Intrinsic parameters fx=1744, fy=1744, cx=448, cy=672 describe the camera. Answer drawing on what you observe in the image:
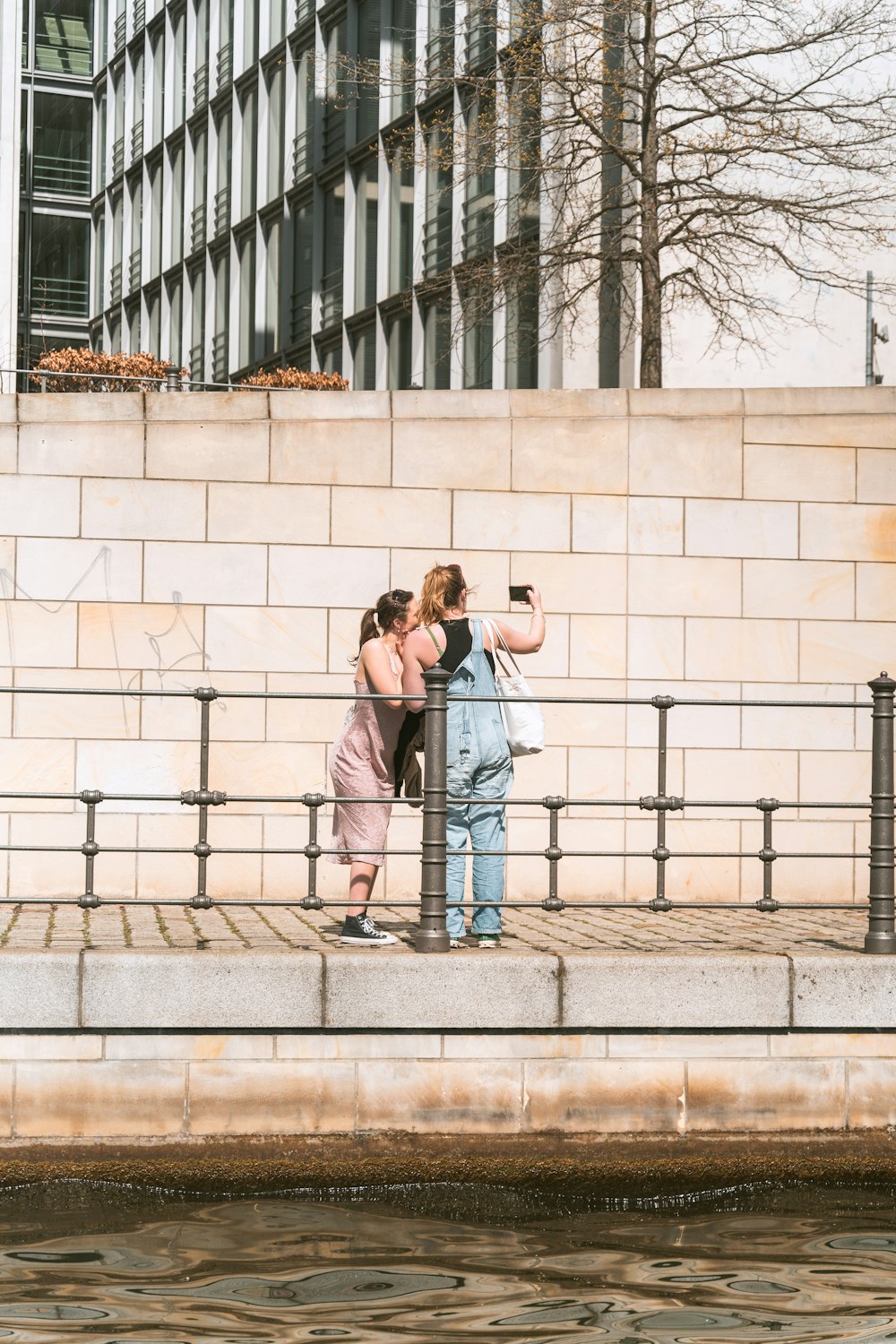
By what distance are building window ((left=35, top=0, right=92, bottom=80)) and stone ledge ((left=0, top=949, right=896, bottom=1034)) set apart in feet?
138

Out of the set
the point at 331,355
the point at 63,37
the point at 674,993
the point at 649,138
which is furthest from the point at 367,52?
the point at 674,993

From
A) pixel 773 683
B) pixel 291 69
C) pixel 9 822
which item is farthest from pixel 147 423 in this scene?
pixel 291 69

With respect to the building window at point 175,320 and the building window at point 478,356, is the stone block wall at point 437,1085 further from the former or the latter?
the building window at point 175,320

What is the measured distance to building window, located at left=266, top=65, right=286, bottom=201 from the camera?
32.4m

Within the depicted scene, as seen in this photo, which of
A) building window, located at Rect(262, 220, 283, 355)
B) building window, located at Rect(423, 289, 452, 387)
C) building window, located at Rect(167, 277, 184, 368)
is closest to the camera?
building window, located at Rect(423, 289, 452, 387)

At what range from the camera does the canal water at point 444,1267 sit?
510 centimetres

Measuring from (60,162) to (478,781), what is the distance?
41588mm

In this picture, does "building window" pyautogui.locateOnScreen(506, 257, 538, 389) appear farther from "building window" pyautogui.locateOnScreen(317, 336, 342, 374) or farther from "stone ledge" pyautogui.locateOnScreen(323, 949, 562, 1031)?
"stone ledge" pyautogui.locateOnScreen(323, 949, 562, 1031)

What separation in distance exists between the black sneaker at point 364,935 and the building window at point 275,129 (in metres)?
27.1

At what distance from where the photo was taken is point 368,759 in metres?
7.52

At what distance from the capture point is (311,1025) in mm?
6516

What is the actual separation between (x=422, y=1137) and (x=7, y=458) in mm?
5083

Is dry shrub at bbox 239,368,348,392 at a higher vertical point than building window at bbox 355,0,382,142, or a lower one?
lower

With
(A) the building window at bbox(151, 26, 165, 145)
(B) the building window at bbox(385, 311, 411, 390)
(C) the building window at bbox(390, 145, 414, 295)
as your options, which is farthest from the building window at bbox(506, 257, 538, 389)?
(A) the building window at bbox(151, 26, 165, 145)
